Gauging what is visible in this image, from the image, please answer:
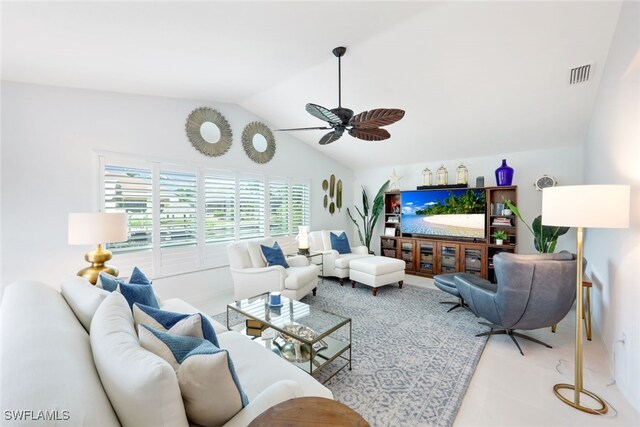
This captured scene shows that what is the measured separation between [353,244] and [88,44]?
225 inches

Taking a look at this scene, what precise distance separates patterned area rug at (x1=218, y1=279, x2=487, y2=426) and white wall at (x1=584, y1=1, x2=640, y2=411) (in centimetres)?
95

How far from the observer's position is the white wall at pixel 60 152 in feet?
8.59

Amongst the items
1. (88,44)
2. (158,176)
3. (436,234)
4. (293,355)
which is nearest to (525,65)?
(436,234)

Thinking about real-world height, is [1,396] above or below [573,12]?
below

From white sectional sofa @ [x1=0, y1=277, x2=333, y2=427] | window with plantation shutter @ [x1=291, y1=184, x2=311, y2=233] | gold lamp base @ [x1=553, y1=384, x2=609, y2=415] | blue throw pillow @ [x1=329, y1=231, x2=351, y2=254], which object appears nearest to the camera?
white sectional sofa @ [x1=0, y1=277, x2=333, y2=427]

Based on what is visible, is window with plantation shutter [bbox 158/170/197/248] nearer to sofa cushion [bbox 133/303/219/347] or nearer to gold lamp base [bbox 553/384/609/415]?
sofa cushion [bbox 133/303/219/347]

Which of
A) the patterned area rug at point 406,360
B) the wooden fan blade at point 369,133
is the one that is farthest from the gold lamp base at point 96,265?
the wooden fan blade at point 369,133

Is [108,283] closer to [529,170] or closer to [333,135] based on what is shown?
[333,135]

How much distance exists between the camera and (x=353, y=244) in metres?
6.71

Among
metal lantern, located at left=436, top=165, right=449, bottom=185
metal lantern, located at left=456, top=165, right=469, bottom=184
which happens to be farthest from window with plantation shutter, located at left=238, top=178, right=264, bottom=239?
metal lantern, located at left=456, top=165, right=469, bottom=184

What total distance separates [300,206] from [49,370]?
466cm

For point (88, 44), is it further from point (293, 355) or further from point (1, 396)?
point (293, 355)

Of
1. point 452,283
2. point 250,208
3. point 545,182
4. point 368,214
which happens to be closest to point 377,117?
point 452,283

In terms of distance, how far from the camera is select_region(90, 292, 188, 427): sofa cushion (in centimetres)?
83
